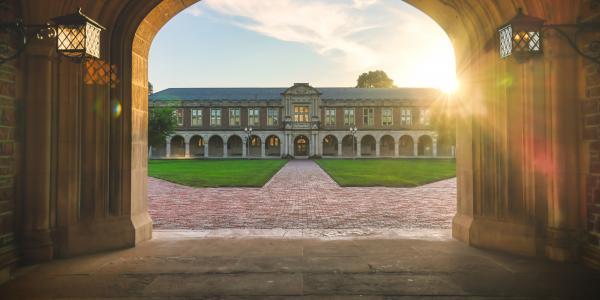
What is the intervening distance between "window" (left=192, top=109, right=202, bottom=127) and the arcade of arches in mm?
50173

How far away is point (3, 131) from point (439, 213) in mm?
8317

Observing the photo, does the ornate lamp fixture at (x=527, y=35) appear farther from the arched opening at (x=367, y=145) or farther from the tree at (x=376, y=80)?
the tree at (x=376, y=80)

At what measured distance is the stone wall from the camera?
4.11 m

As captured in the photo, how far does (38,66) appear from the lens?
4.47m

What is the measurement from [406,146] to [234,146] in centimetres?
2615

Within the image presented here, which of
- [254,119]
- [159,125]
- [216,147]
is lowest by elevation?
[216,147]

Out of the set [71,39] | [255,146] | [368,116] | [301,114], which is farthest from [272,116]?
[71,39]

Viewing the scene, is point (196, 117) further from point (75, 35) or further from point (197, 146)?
point (75, 35)

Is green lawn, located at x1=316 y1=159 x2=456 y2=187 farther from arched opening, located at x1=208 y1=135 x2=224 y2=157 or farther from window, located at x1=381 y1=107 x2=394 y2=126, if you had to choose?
arched opening, located at x1=208 y1=135 x2=224 y2=157

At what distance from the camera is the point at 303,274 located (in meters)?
3.99

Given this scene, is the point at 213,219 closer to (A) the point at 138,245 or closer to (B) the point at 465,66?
(A) the point at 138,245

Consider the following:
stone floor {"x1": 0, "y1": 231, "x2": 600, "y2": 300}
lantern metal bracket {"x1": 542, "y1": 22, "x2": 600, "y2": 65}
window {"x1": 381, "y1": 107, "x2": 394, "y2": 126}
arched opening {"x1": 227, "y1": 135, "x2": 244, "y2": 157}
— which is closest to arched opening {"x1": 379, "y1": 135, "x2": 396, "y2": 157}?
window {"x1": 381, "y1": 107, "x2": 394, "y2": 126}

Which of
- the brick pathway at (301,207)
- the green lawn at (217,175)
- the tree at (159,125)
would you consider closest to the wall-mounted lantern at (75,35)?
the brick pathway at (301,207)

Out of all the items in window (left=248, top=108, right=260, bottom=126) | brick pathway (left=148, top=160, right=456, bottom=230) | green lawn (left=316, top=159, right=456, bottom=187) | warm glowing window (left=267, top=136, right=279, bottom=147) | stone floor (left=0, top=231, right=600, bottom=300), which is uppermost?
window (left=248, top=108, right=260, bottom=126)
